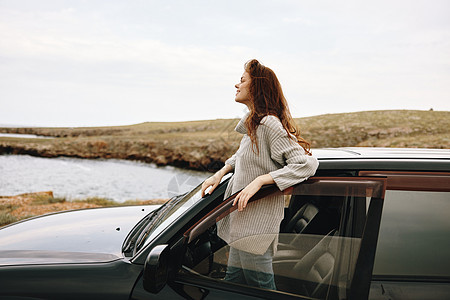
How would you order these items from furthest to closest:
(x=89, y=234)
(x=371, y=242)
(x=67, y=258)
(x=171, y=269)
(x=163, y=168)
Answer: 1. (x=163, y=168)
2. (x=89, y=234)
3. (x=67, y=258)
4. (x=171, y=269)
5. (x=371, y=242)

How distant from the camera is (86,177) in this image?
26.4m

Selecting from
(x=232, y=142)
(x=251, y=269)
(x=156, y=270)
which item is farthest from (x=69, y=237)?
(x=232, y=142)

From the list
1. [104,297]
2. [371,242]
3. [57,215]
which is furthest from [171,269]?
[57,215]

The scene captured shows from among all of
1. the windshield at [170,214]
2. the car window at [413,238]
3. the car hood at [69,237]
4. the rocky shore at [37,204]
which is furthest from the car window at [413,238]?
the rocky shore at [37,204]

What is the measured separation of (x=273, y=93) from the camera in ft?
7.13

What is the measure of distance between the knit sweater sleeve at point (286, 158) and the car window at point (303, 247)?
0.05 meters

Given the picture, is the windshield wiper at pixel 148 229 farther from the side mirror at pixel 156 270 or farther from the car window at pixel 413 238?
the car window at pixel 413 238

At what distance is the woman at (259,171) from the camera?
180 centimetres

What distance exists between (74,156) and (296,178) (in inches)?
1460

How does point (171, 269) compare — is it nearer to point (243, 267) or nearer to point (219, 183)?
point (243, 267)

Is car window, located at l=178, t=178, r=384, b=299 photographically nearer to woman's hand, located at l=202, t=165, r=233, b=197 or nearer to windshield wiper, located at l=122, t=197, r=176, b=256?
woman's hand, located at l=202, t=165, r=233, b=197

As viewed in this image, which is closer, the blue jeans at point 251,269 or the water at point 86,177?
the blue jeans at point 251,269

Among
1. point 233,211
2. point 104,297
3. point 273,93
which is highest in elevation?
point 273,93

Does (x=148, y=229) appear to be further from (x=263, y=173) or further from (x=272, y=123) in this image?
(x=272, y=123)
